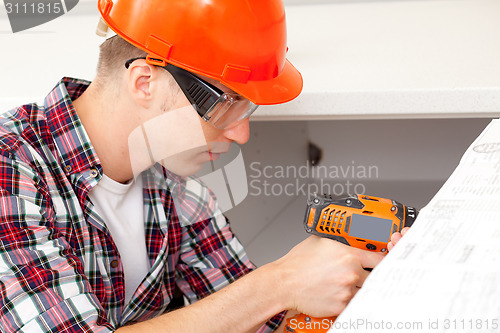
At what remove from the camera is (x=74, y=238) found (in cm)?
94

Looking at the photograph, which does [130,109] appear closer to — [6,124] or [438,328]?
[6,124]

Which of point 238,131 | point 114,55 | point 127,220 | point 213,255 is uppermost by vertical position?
point 114,55

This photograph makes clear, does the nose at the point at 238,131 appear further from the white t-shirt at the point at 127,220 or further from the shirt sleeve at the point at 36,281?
the shirt sleeve at the point at 36,281

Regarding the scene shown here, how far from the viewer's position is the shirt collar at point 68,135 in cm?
95

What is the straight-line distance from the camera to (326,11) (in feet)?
5.55

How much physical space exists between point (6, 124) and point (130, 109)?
Result: 21cm

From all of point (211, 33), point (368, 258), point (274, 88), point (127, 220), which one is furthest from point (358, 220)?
point (127, 220)

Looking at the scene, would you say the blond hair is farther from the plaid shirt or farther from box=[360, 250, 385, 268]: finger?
box=[360, 250, 385, 268]: finger

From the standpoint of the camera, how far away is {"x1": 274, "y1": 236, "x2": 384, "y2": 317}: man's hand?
32.3 inches

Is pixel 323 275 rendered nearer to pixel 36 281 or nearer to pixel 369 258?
pixel 369 258

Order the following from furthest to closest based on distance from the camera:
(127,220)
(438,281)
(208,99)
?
(127,220) < (208,99) < (438,281)

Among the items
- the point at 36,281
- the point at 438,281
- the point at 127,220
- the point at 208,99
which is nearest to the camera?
the point at 438,281

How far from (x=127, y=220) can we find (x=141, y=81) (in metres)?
0.31

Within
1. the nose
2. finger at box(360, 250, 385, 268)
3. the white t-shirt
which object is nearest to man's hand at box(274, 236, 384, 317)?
finger at box(360, 250, 385, 268)
